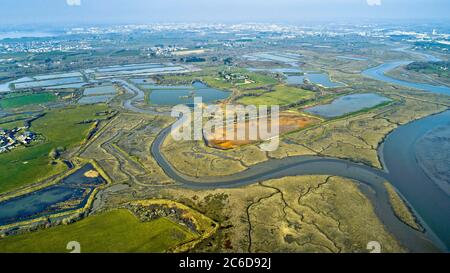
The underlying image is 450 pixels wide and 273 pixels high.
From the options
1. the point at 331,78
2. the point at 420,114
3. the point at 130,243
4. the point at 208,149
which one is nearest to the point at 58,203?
the point at 130,243

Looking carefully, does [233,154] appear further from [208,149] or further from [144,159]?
[144,159]

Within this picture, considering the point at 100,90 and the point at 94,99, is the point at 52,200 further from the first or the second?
the point at 100,90

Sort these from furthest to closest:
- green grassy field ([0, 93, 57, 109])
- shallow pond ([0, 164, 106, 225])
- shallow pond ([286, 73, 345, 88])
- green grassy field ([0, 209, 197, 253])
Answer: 1. shallow pond ([286, 73, 345, 88])
2. green grassy field ([0, 93, 57, 109])
3. shallow pond ([0, 164, 106, 225])
4. green grassy field ([0, 209, 197, 253])

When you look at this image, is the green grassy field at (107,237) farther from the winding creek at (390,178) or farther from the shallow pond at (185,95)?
the shallow pond at (185,95)

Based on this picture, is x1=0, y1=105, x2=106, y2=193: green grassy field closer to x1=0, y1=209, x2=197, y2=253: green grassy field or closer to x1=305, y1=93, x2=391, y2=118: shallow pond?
x1=0, y1=209, x2=197, y2=253: green grassy field

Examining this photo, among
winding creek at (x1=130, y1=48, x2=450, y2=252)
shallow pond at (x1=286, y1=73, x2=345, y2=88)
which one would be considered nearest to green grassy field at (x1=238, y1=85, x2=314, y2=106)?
shallow pond at (x1=286, y1=73, x2=345, y2=88)

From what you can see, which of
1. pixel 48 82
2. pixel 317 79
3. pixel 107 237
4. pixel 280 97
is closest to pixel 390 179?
pixel 107 237

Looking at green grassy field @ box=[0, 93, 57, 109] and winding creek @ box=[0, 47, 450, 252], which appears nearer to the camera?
winding creek @ box=[0, 47, 450, 252]
